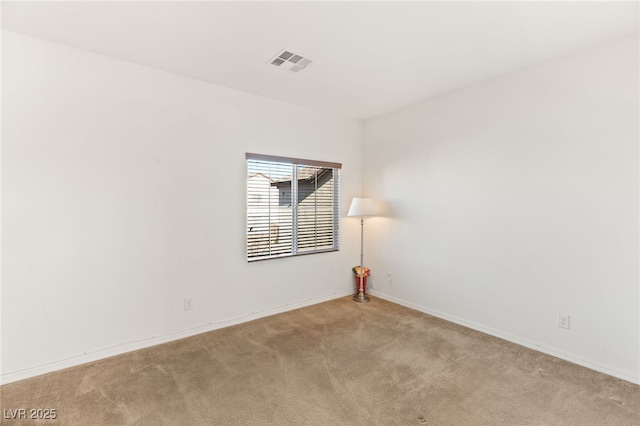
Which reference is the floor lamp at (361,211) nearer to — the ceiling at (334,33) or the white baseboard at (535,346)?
the white baseboard at (535,346)

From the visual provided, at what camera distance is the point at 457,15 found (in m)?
2.09

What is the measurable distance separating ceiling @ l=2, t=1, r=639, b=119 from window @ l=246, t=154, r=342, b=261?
3.58ft

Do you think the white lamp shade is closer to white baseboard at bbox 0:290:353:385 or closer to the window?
the window

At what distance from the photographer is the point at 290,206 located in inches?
153

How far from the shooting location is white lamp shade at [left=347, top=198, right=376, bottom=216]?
160 inches

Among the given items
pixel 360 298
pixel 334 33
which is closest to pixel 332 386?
pixel 360 298

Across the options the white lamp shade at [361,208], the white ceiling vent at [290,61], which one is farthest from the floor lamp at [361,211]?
the white ceiling vent at [290,61]

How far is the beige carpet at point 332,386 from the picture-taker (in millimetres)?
1900

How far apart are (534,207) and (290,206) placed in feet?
8.63

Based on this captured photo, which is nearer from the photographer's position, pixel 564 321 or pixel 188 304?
pixel 564 321

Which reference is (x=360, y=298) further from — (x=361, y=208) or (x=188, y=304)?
(x=188, y=304)

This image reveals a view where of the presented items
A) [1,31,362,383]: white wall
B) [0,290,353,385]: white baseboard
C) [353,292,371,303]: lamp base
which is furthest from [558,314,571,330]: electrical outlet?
[1,31,362,383]: white wall

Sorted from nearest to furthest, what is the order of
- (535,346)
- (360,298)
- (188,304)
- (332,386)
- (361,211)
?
(332,386), (535,346), (188,304), (361,211), (360,298)

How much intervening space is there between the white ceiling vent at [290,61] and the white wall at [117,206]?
83cm
